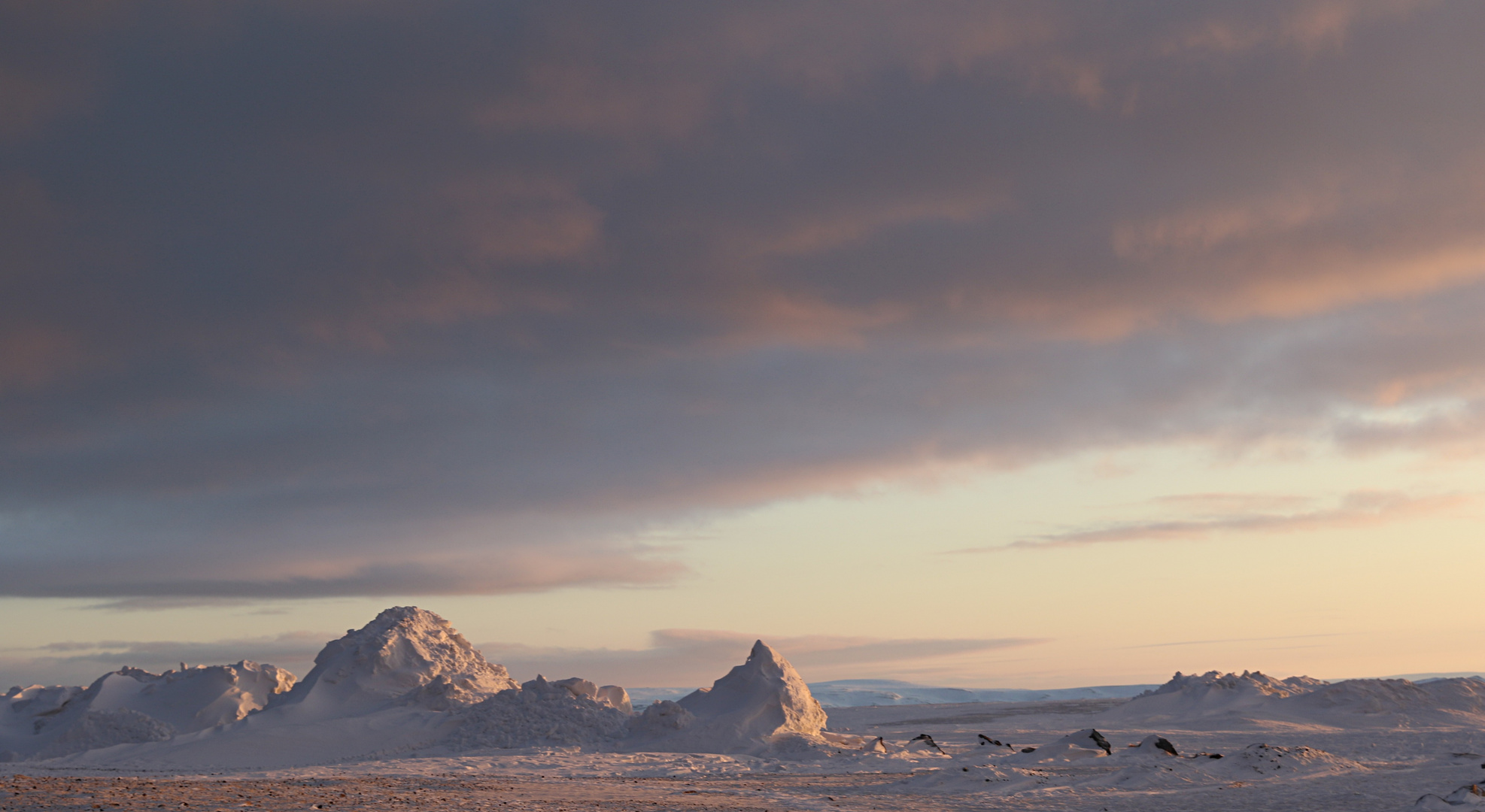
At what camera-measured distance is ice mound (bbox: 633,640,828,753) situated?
42.6 meters

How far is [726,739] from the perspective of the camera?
43.0 metres

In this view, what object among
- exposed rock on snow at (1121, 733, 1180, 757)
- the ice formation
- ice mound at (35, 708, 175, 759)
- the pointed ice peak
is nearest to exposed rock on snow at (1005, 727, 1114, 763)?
exposed rock on snow at (1121, 733, 1180, 757)

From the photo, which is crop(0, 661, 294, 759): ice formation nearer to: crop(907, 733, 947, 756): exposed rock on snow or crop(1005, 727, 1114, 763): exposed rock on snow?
crop(907, 733, 947, 756): exposed rock on snow

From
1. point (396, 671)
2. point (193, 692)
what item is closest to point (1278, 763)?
point (396, 671)

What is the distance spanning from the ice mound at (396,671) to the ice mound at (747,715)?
1018 centimetres

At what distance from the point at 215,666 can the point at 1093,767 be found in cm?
4689

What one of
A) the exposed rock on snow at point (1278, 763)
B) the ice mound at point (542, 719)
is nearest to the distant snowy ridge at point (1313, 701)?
the exposed rock on snow at point (1278, 763)

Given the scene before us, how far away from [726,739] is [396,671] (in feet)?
62.6

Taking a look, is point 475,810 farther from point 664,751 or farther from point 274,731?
point 274,731

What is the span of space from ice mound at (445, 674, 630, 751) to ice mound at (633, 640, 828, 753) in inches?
73.4

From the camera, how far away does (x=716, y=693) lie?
47844 millimetres

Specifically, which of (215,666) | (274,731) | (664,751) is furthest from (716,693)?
(215,666)

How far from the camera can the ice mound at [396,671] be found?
4956cm

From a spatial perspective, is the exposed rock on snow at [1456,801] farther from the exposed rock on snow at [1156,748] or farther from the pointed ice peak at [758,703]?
the pointed ice peak at [758,703]
